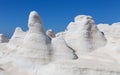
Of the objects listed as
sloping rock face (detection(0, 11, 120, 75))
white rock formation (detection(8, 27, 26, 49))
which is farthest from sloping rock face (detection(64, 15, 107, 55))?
white rock formation (detection(8, 27, 26, 49))

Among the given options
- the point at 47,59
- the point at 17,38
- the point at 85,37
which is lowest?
the point at 47,59

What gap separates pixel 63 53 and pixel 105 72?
3914 mm

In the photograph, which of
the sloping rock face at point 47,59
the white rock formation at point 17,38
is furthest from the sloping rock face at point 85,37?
the white rock formation at point 17,38

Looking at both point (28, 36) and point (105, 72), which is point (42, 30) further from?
point (105, 72)

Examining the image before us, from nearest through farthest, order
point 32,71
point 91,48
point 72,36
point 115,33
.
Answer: point 32,71 < point 91,48 < point 72,36 < point 115,33

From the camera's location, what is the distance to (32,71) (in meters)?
21.2

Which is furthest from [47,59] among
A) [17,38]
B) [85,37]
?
[17,38]

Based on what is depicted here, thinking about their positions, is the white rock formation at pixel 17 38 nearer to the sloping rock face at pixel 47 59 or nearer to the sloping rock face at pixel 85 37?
the sloping rock face at pixel 85 37

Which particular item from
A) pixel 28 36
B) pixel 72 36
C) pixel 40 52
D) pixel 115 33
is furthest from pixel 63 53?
pixel 115 33

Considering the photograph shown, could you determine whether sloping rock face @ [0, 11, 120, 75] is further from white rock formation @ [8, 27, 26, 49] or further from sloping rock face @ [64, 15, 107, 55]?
white rock formation @ [8, 27, 26, 49]

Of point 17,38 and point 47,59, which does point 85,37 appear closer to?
point 17,38

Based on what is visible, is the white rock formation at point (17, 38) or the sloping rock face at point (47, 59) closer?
the sloping rock face at point (47, 59)

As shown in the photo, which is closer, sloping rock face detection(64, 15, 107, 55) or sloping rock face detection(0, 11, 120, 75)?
sloping rock face detection(0, 11, 120, 75)

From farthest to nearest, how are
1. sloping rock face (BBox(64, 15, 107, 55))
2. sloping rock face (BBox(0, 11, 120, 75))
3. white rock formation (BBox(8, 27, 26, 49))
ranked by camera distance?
white rock formation (BBox(8, 27, 26, 49)) < sloping rock face (BBox(64, 15, 107, 55)) < sloping rock face (BBox(0, 11, 120, 75))
